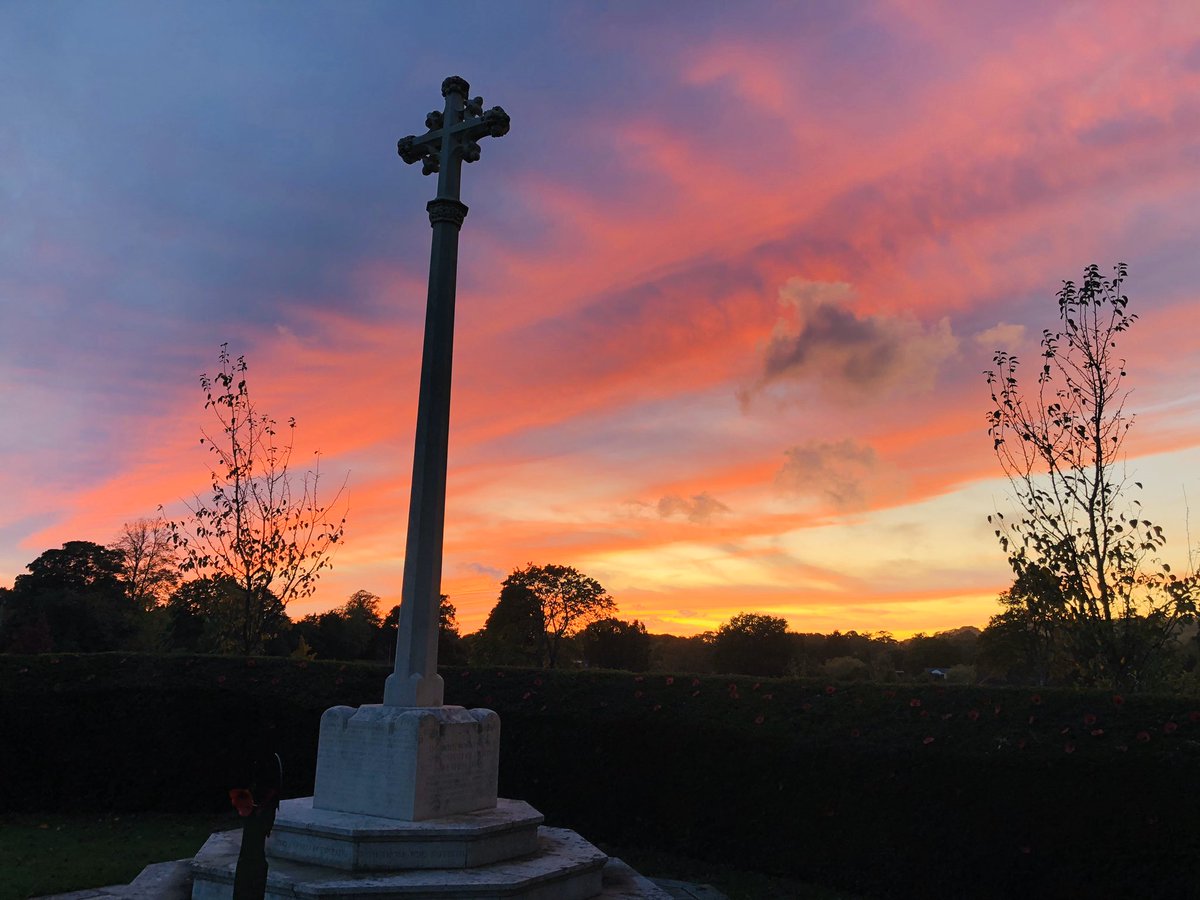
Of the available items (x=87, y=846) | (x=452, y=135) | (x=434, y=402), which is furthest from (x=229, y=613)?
(x=452, y=135)

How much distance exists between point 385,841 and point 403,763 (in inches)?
25.2

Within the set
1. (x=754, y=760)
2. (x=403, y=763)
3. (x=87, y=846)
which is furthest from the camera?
(x=754, y=760)

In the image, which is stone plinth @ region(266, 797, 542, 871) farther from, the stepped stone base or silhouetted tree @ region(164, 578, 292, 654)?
silhouetted tree @ region(164, 578, 292, 654)

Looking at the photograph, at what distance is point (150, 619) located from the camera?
4297 cm

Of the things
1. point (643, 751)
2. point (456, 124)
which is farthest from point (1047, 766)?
point (456, 124)

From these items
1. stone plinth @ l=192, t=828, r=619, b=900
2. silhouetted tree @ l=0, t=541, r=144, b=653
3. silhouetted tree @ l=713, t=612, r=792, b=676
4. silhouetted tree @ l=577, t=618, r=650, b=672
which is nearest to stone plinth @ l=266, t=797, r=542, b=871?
stone plinth @ l=192, t=828, r=619, b=900

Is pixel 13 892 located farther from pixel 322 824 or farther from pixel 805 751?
pixel 805 751

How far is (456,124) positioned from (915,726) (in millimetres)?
8663

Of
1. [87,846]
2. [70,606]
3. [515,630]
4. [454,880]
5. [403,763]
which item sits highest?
[70,606]

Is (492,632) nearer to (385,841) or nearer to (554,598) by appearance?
(554,598)

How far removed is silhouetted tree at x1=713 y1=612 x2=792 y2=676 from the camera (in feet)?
227

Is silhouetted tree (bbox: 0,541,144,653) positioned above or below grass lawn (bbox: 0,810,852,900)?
above

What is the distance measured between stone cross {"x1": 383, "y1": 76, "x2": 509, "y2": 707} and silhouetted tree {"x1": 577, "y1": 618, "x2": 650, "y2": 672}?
2243 inches

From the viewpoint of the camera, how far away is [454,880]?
646 cm
